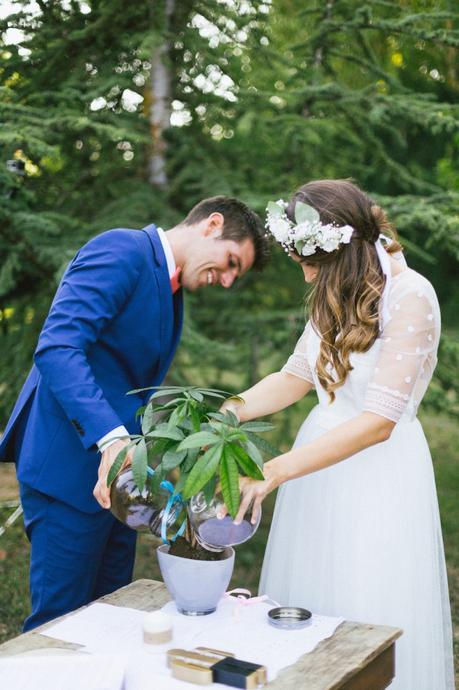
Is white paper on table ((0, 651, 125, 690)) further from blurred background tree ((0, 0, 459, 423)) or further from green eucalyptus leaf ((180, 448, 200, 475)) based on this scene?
blurred background tree ((0, 0, 459, 423))

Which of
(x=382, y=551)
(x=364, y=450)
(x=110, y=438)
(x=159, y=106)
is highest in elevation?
(x=159, y=106)

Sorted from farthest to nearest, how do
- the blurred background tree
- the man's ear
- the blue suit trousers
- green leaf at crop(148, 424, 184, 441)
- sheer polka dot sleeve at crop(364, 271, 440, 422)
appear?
the blurred background tree < the man's ear < the blue suit trousers < sheer polka dot sleeve at crop(364, 271, 440, 422) < green leaf at crop(148, 424, 184, 441)

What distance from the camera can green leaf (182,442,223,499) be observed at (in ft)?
5.32

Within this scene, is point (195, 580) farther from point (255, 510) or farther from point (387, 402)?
point (387, 402)

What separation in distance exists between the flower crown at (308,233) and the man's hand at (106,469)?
70cm

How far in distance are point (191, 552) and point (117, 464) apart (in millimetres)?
281

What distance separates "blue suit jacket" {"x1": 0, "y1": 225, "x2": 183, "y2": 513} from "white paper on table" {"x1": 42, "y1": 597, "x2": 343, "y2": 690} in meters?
0.47

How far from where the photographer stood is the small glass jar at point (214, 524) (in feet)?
5.73

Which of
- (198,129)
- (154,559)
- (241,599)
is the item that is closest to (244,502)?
(241,599)

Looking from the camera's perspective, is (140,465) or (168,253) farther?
(168,253)

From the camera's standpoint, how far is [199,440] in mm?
1647

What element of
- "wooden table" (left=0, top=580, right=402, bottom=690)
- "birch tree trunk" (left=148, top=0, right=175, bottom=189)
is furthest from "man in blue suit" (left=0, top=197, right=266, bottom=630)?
"birch tree trunk" (left=148, top=0, right=175, bottom=189)

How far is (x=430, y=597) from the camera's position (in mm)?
2160

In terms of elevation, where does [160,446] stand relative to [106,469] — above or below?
above
